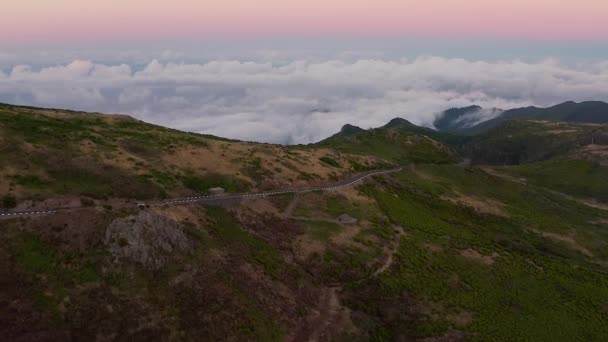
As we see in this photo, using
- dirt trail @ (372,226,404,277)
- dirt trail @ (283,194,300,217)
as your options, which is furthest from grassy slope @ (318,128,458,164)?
dirt trail @ (283,194,300,217)

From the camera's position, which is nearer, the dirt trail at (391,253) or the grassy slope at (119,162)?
the grassy slope at (119,162)

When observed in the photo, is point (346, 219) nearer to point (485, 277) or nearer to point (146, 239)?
point (485, 277)

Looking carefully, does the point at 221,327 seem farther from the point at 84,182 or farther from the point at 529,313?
the point at 529,313

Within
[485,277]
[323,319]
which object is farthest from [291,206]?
[485,277]

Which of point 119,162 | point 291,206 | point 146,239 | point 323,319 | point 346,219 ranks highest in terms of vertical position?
point 119,162

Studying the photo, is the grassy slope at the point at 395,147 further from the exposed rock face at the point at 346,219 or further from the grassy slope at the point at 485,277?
the exposed rock face at the point at 346,219

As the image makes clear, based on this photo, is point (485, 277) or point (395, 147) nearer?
point (485, 277)

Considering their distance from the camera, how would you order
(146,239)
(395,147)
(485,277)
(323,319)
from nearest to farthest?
1. (146,239)
2. (323,319)
3. (485,277)
4. (395,147)

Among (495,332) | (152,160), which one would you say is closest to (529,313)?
(495,332)

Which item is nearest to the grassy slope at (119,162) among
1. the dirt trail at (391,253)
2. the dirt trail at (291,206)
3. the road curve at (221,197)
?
the road curve at (221,197)
